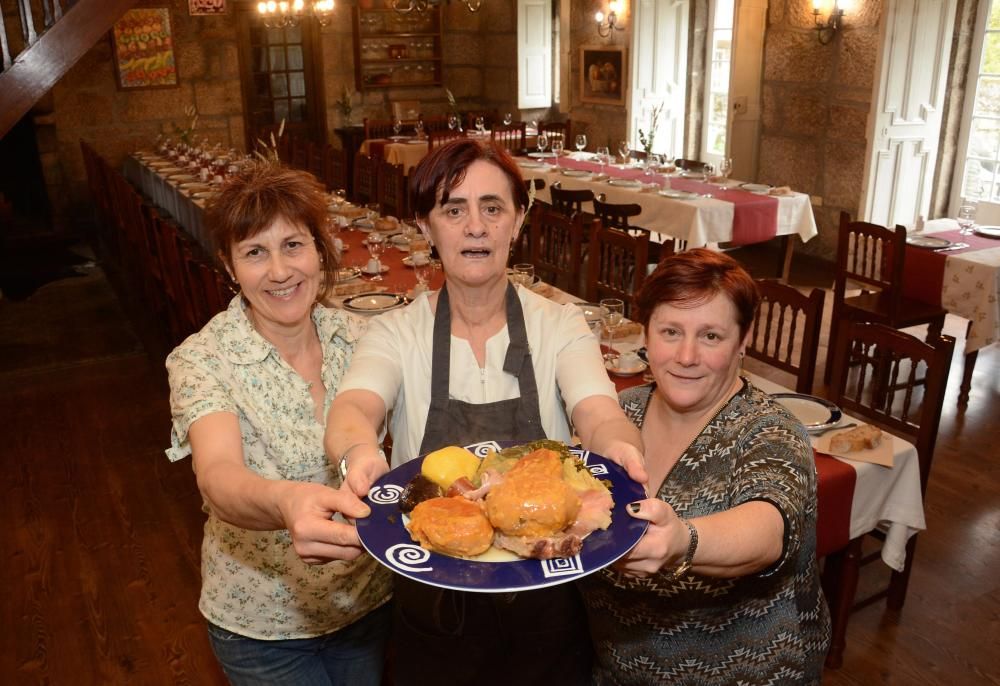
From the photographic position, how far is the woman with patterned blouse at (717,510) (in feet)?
4.53

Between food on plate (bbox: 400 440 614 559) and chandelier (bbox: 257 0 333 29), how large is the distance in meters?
8.60

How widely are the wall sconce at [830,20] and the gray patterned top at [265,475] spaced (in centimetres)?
701

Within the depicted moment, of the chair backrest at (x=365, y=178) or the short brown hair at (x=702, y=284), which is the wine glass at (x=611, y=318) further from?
the chair backrest at (x=365, y=178)

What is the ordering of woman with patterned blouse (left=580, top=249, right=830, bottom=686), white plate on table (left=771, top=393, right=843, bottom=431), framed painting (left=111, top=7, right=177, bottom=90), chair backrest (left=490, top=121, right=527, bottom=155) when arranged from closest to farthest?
woman with patterned blouse (left=580, top=249, right=830, bottom=686) < white plate on table (left=771, top=393, right=843, bottom=431) < chair backrest (left=490, top=121, right=527, bottom=155) < framed painting (left=111, top=7, right=177, bottom=90)

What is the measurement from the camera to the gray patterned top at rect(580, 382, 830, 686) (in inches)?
58.9

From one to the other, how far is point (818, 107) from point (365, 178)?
4.21 meters

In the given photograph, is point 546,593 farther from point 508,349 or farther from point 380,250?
point 380,250

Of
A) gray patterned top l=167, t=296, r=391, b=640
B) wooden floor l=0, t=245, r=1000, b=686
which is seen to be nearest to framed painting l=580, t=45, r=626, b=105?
wooden floor l=0, t=245, r=1000, b=686

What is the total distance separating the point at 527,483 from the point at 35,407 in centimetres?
470

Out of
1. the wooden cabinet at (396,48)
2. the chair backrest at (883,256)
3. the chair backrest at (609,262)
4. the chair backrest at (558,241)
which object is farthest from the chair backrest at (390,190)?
the wooden cabinet at (396,48)

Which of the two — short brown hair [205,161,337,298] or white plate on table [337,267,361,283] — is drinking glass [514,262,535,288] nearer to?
white plate on table [337,267,361,283]

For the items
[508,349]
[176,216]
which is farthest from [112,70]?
[508,349]

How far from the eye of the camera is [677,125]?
33.1ft

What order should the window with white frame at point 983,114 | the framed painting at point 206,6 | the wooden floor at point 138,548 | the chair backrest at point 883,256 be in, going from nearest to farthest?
the wooden floor at point 138,548, the chair backrest at point 883,256, the window with white frame at point 983,114, the framed painting at point 206,6
